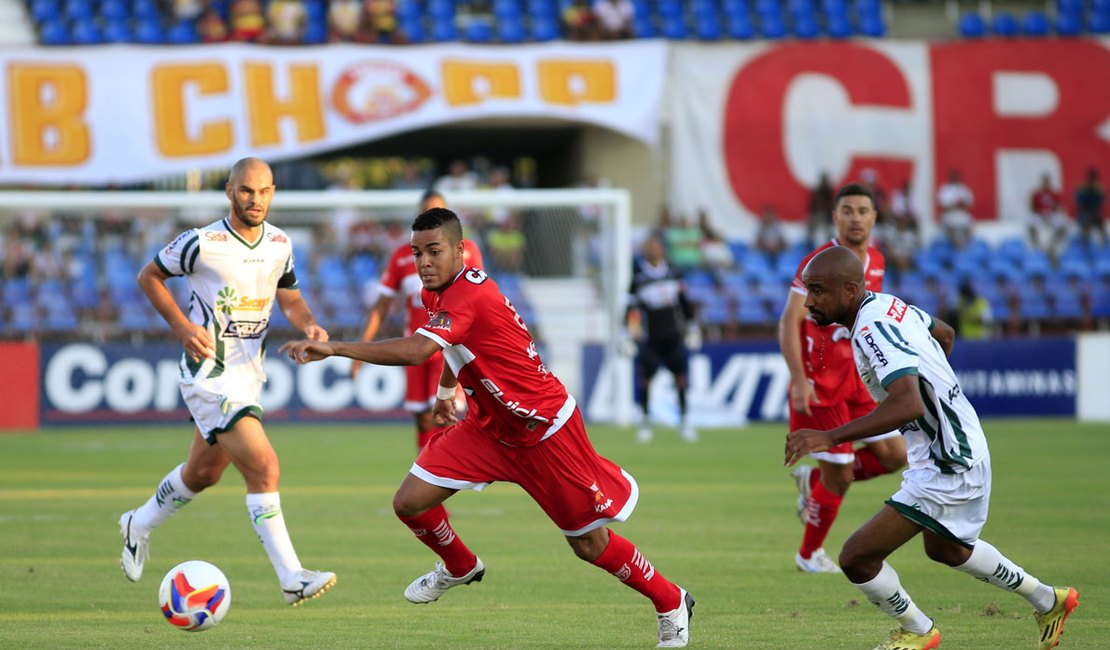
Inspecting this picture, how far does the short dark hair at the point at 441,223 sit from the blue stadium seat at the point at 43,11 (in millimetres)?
24689

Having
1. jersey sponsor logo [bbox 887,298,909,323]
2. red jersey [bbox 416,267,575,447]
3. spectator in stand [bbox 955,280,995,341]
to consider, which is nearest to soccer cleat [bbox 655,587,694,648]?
red jersey [bbox 416,267,575,447]

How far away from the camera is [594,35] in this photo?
100.0ft

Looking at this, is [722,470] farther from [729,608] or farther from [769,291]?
[769,291]

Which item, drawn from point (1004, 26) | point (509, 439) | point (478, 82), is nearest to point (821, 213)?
point (1004, 26)

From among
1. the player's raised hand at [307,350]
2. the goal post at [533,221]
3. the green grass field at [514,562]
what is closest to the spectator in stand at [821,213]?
the goal post at [533,221]

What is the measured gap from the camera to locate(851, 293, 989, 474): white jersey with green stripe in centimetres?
632

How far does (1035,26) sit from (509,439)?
28.6 meters

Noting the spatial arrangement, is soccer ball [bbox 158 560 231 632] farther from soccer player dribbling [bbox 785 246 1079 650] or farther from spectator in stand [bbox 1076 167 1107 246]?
spectator in stand [bbox 1076 167 1107 246]

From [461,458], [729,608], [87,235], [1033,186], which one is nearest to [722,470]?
[729,608]

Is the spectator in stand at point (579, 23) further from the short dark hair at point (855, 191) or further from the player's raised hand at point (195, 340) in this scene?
the player's raised hand at point (195, 340)

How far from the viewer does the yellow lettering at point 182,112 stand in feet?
93.0

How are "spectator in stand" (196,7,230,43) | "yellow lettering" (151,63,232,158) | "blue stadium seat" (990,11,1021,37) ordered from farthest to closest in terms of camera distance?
"blue stadium seat" (990,11,1021,37) < "spectator in stand" (196,7,230,43) < "yellow lettering" (151,63,232,158)

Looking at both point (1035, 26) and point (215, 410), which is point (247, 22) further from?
point (215, 410)

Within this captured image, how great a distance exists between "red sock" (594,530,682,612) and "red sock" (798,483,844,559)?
2532 millimetres
